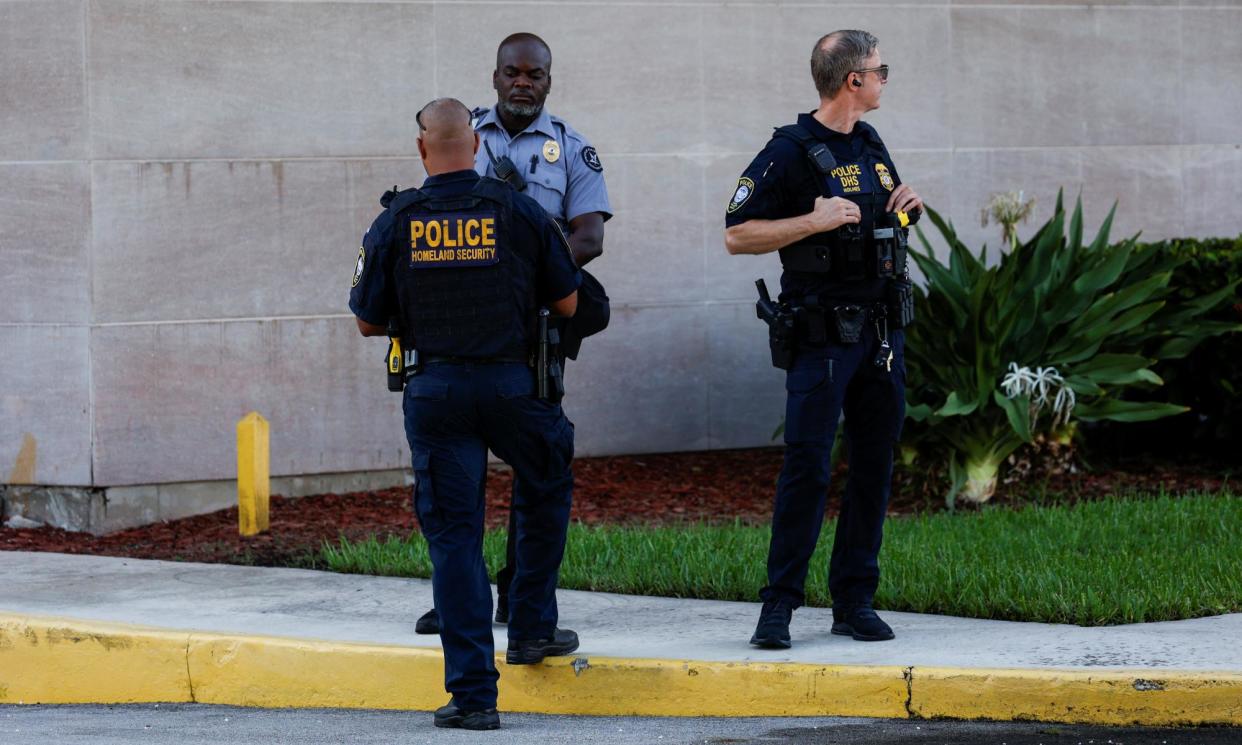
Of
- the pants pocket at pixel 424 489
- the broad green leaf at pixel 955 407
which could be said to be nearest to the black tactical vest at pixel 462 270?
the pants pocket at pixel 424 489

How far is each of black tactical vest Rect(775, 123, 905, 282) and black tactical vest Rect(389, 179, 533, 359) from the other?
40.2 inches

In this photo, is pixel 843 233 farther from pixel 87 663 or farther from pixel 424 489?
pixel 87 663

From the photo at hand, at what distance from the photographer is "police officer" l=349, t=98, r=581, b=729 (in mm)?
5395

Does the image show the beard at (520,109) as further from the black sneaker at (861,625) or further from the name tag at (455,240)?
the black sneaker at (861,625)

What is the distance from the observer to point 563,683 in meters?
5.89

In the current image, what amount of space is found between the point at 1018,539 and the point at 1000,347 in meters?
1.61

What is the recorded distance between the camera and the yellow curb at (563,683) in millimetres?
5457

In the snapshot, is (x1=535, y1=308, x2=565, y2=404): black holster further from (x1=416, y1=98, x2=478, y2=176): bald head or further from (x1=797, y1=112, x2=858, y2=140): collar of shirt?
(x1=797, y1=112, x2=858, y2=140): collar of shirt

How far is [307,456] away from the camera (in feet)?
32.6

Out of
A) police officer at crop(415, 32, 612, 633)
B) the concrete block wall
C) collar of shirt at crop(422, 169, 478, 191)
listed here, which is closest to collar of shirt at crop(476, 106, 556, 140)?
police officer at crop(415, 32, 612, 633)

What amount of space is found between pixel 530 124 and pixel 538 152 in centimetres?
11

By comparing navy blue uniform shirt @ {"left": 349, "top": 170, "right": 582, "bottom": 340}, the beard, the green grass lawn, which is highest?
the beard

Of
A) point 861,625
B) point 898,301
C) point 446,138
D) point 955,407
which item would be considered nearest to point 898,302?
point 898,301

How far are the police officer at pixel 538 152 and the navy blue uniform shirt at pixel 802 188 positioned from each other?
53 centimetres
